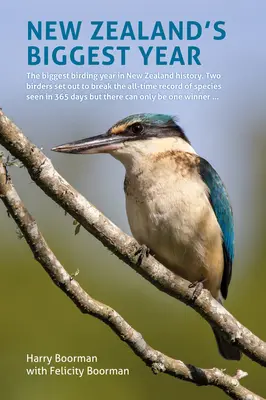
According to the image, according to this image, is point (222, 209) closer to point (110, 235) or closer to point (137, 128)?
point (137, 128)

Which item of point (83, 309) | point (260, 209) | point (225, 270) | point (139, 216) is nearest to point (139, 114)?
point (139, 216)

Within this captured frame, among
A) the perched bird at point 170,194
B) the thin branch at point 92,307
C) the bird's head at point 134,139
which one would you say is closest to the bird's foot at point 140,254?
the thin branch at point 92,307

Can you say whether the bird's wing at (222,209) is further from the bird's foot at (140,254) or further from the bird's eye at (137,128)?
the bird's foot at (140,254)

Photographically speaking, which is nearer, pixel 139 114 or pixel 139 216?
pixel 139 216

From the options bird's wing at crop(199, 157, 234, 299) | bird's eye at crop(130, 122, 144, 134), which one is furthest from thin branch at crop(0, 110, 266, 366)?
bird's eye at crop(130, 122, 144, 134)

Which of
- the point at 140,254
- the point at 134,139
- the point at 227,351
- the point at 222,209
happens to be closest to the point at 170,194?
the point at 134,139

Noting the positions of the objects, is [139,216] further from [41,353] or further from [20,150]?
[41,353]

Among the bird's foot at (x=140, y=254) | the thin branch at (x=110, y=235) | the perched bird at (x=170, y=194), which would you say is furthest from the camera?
the perched bird at (x=170, y=194)
